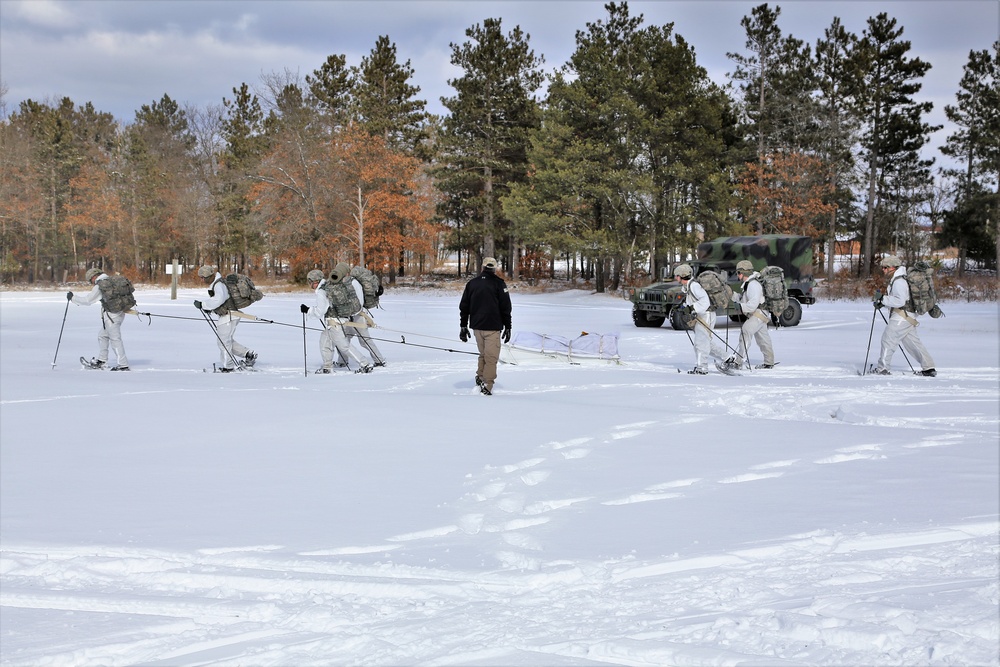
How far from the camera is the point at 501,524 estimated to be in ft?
17.6

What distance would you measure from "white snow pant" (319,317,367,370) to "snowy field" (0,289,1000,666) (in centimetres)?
177

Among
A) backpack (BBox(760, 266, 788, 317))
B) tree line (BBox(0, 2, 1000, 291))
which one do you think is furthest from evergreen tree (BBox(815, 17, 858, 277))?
backpack (BBox(760, 266, 788, 317))

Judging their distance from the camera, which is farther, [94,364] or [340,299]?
[94,364]

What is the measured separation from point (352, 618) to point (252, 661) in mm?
570

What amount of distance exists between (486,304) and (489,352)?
667mm

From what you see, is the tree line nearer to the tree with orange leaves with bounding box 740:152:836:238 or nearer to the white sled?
the tree with orange leaves with bounding box 740:152:836:238

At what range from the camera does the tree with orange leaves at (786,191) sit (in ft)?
129

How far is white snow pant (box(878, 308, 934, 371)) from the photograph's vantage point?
11977 mm

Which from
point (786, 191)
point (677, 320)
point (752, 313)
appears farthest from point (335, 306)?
point (786, 191)

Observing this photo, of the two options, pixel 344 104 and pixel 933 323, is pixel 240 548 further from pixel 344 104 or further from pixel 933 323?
pixel 344 104

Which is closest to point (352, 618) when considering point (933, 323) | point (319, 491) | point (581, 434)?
point (319, 491)

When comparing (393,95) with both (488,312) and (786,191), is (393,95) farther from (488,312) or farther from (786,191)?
(488,312)

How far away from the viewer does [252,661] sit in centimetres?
346

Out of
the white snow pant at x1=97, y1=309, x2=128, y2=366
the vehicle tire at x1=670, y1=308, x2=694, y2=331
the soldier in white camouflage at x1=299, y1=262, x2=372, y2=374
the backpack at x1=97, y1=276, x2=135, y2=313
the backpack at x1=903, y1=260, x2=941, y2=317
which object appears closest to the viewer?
the backpack at x1=903, y1=260, x2=941, y2=317
